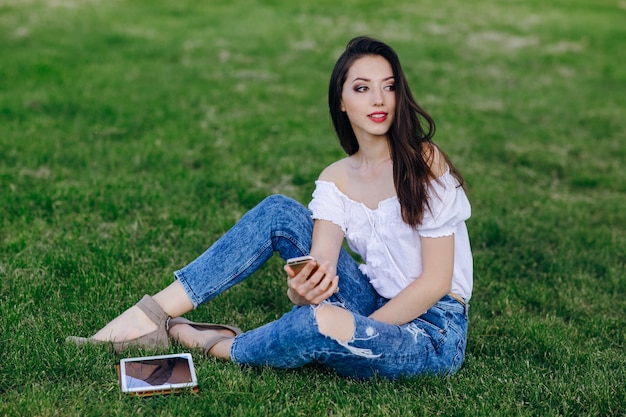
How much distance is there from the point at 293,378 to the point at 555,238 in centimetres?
346

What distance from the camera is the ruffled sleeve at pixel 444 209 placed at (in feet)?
13.6

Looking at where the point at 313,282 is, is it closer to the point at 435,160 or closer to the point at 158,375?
the point at 158,375

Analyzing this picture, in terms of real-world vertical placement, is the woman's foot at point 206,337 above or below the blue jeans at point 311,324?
below

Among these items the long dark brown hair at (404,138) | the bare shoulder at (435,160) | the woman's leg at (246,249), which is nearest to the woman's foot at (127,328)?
the woman's leg at (246,249)

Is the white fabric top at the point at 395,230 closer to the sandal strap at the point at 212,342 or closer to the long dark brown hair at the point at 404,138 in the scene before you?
the long dark brown hair at the point at 404,138

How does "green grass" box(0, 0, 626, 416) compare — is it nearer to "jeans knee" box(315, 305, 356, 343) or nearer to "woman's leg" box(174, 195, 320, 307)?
"jeans knee" box(315, 305, 356, 343)

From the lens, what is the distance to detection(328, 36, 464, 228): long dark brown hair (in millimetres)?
4199

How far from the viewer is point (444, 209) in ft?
13.7

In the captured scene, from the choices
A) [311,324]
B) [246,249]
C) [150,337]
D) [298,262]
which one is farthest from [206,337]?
[298,262]

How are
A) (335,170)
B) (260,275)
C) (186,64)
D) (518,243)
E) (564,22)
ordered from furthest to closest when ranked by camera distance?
(564,22), (186,64), (518,243), (260,275), (335,170)

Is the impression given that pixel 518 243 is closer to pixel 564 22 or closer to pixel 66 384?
pixel 66 384

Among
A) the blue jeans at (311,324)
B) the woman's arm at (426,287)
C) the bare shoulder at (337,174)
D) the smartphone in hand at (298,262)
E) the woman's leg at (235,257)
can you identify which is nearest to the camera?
the smartphone in hand at (298,262)

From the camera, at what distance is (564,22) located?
61.5ft

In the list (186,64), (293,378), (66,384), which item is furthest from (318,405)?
(186,64)
